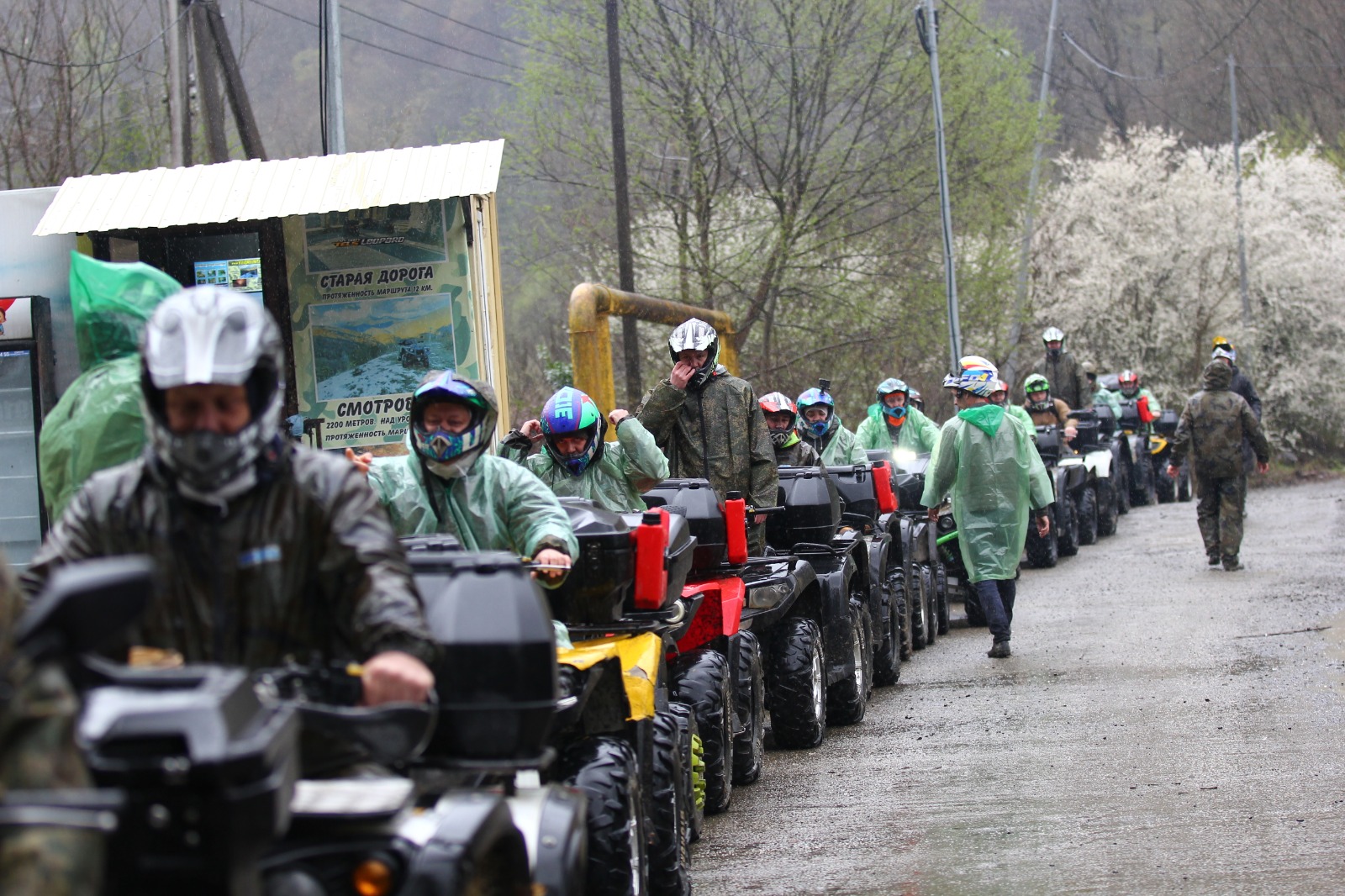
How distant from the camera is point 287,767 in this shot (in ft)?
Result: 8.82

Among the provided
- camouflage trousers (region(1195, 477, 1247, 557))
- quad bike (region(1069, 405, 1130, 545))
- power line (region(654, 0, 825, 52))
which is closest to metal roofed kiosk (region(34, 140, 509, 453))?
camouflage trousers (region(1195, 477, 1247, 557))

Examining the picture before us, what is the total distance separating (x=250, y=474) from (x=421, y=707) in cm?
59

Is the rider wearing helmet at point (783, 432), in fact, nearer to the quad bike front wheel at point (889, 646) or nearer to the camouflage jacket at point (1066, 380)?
the quad bike front wheel at point (889, 646)

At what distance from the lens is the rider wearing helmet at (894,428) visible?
15883mm

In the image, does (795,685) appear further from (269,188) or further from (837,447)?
(837,447)

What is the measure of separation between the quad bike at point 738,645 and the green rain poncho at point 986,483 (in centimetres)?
243

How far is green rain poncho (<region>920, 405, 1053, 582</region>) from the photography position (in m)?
11.8

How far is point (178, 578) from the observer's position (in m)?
3.40

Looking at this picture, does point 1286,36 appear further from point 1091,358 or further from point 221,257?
point 221,257

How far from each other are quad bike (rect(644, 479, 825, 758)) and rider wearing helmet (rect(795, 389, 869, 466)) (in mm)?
4468

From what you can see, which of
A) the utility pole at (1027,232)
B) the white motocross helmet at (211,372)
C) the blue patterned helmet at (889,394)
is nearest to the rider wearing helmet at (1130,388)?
the utility pole at (1027,232)

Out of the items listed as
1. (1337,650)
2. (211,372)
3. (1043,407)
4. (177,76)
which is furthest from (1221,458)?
(211,372)

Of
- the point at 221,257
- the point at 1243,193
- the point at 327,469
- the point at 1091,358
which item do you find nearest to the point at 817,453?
the point at 221,257

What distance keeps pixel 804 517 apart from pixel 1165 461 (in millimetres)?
19068
